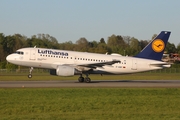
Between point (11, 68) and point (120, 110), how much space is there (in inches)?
2999

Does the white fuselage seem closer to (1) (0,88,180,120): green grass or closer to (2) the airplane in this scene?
(2) the airplane

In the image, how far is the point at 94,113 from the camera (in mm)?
17578

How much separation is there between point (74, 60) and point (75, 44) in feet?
362

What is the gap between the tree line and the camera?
128 m

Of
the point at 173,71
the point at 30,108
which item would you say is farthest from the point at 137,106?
the point at 173,71

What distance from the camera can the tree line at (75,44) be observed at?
5032 inches

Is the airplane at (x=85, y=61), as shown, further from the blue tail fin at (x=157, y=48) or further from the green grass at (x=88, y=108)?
the green grass at (x=88, y=108)

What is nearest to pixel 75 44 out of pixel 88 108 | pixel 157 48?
pixel 157 48

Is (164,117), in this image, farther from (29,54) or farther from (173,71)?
(173,71)

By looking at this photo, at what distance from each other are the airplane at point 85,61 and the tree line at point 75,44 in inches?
2172

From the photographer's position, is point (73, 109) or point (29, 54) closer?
point (73, 109)

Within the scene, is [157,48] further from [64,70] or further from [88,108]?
[88,108]

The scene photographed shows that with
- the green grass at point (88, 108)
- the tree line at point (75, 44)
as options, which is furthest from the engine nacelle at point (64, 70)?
the tree line at point (75, 44)

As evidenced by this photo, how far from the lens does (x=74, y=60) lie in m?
43.1
